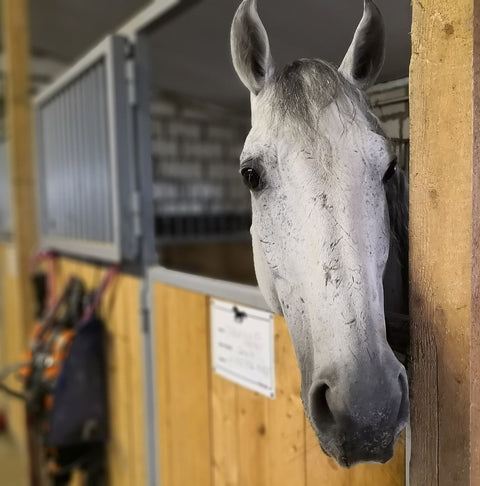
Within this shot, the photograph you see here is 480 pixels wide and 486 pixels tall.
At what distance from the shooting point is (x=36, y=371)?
5.23 ft

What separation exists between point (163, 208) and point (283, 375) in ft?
8.77

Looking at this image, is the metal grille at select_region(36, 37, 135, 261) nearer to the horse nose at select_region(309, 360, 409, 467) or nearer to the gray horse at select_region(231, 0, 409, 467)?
the gray horse at select_region(231, 0, 409, 467)

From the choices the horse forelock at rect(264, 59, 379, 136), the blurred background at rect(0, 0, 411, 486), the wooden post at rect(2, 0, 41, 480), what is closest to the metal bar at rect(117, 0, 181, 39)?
the blurred background at rect(0, 0, 411, 486)

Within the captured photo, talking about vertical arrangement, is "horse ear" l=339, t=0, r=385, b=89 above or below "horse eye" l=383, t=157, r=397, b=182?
above

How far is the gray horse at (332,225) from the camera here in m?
0.53

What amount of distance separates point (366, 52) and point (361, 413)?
18.0 inches

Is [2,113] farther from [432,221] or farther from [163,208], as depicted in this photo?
[432,221]

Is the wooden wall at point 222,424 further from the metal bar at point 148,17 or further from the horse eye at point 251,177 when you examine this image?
the metal bar at point 148,17

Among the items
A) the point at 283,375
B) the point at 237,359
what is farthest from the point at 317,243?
the point at 237,359

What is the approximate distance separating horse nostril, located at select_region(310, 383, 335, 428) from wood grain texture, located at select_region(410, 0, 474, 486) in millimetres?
140

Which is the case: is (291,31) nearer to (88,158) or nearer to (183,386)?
(183,386)

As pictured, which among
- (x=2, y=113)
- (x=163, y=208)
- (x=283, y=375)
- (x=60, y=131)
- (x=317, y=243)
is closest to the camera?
(x=317, y=243)

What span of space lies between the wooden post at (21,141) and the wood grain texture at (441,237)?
2.10 meters

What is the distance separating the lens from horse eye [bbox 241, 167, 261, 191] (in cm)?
64
